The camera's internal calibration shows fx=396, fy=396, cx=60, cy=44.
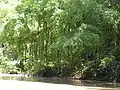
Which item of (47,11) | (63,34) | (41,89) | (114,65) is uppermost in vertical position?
(47,11)

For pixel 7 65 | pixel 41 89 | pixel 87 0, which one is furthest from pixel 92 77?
pixel 7 65

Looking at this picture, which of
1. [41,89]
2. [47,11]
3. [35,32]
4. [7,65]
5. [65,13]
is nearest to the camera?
[41,89]

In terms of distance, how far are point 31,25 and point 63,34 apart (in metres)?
3.05

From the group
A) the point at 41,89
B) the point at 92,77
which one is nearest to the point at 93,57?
the point at 92,77

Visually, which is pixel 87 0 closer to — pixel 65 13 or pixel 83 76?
pixel 65 13

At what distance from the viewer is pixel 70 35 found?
25.1 meters

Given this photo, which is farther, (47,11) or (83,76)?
(83,76)

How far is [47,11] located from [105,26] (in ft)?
13.1

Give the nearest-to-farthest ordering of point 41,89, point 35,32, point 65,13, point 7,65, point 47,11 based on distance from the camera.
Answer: point 41,89
point 65,13
point 47,11
point 35,32
point 7,65

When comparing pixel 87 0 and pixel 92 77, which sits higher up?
pixel 87 0

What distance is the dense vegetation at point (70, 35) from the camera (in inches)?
981

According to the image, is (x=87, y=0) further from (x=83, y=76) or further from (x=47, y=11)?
(x=83, y=76)

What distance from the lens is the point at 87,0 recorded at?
2508 cm

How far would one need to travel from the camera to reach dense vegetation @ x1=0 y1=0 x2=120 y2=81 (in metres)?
24.9
